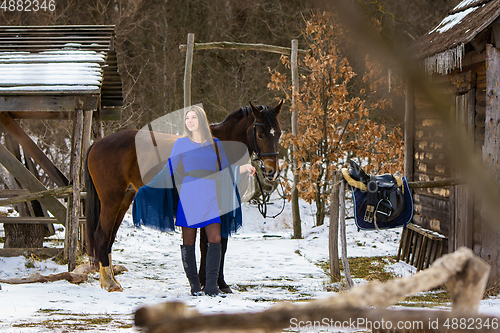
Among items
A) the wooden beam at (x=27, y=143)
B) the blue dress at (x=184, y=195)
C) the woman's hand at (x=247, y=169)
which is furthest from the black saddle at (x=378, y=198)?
the wooden beam at (x=27, y=143)

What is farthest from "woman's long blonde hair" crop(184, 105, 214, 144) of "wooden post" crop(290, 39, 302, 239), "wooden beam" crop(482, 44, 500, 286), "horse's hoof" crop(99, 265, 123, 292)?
"wooden post" crop(290, 39, 302, 239)

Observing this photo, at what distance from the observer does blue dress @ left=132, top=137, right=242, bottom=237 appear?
14.7ft

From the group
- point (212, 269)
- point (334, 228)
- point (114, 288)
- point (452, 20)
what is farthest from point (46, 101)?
point (452, 20)

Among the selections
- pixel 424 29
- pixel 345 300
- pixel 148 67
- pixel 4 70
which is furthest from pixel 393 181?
pixel 148 67

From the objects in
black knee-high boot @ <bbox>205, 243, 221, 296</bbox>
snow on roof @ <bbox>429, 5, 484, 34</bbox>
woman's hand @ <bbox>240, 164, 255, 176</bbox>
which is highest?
snow on roof @ <bbox>429, 5, 484, 34</bbox>

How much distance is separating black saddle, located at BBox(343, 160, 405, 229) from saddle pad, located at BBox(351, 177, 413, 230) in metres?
0.03

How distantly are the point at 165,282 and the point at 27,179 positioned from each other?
2.64m

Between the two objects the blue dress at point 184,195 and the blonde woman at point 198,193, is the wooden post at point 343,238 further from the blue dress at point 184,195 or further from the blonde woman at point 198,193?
the blue dress at point 184,195

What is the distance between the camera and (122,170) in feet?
18.1

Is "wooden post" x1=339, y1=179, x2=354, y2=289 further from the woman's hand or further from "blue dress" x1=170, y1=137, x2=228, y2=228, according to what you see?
"blue dress" x1=170, y1=137, x2=228, y2=228

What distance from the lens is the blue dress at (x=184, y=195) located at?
14.7 feet

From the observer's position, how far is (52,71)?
20.6 ft

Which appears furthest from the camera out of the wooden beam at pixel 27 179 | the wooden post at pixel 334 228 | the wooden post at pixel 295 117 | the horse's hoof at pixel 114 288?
the wooden post at pixel 295 117

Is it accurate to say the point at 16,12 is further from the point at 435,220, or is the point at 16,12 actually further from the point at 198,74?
the point at 435,220
